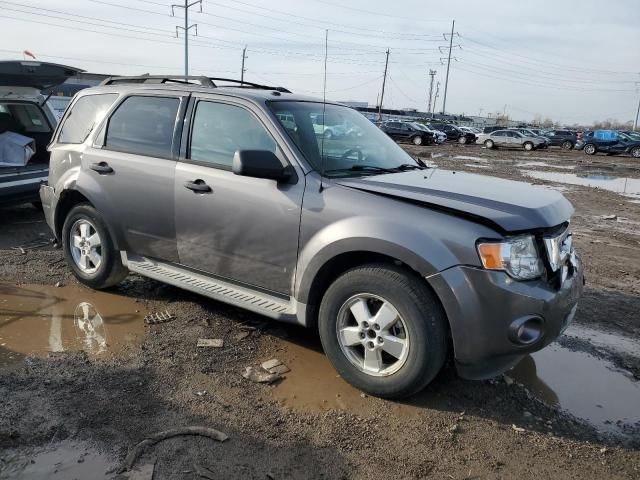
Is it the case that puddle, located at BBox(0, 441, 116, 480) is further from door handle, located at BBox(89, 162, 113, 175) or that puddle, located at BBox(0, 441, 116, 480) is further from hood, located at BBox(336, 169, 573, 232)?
door handle, located at BBox(89, 162, 113, 175)

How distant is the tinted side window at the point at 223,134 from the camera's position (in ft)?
13.2

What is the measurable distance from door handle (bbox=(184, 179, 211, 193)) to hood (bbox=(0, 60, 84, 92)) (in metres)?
4.02

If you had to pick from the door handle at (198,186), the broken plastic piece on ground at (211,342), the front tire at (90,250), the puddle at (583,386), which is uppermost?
the door handle at (198,186)

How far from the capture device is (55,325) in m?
4.52

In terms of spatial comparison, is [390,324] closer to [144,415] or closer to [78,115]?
[144,415]

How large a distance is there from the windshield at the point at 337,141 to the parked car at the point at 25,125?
434 cm

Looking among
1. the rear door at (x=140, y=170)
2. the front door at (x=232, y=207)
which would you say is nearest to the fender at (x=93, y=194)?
the rear door at (x=140, y=170)

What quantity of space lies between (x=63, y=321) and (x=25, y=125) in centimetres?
528

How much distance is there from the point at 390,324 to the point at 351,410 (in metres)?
0.60

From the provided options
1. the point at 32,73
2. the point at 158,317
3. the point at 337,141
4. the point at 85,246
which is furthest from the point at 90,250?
the point at 32,73

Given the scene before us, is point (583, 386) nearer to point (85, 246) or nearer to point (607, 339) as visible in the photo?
point (607, 339)

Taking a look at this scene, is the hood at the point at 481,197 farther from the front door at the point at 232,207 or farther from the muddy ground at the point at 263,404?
the muddy ground at the point at 263,404

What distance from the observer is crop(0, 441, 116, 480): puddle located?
2.68m

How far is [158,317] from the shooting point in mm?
Result: 4703
